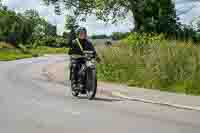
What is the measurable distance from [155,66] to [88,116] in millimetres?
8271

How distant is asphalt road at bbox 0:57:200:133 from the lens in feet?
32.0

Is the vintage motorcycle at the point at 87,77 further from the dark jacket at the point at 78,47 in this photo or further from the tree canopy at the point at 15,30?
the tree canopy at the point at 15,30

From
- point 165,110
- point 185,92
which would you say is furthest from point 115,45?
point 165,110

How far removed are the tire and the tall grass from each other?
124 inches

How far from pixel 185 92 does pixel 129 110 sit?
14.0 ft

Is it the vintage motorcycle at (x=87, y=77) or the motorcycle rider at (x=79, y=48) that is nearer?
the vintage motorcycle at (x=87, y=77)

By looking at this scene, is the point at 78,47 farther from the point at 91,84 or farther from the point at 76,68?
the point at 91,84

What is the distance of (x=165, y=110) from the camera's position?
1237cm

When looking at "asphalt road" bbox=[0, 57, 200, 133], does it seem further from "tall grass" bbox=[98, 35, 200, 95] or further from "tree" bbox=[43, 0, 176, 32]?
"tree" bbox=[43, 0, 176, 32]

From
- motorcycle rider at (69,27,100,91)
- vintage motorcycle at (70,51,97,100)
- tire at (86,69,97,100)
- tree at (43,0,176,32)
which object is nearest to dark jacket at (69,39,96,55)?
motorcycle rider at (69,27,100,91)

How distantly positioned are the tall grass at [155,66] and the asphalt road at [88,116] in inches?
137

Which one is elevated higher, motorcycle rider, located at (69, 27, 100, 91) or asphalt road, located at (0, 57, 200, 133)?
motorcycle rider, located at (69, 27, 100, 91)

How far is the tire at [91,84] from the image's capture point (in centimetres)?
1466

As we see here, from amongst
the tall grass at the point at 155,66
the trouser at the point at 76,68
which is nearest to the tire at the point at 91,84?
the trouser at the point at 76,68
